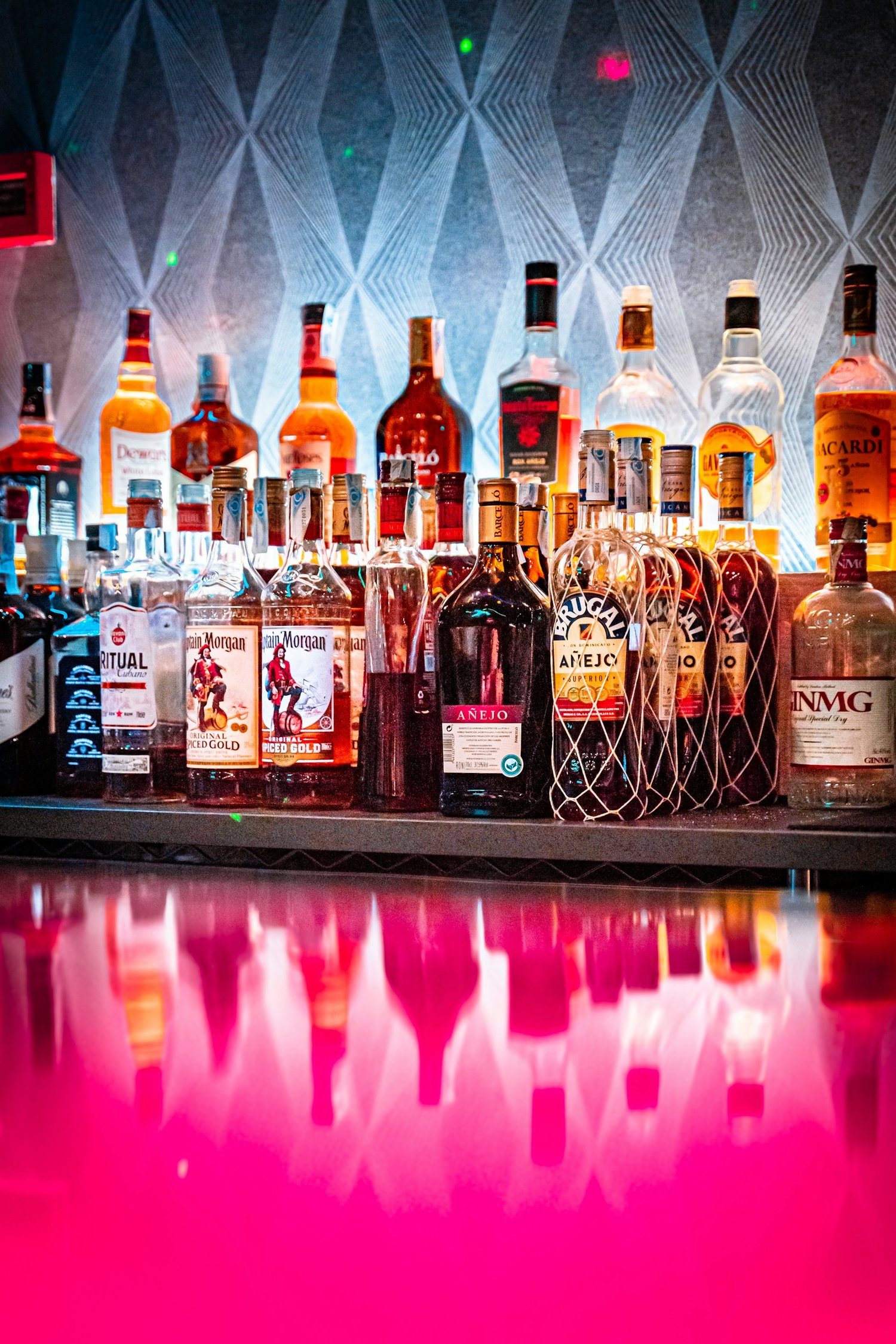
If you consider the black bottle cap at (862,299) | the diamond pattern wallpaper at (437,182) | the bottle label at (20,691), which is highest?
the diamond pattern wallpaper at (437,182)

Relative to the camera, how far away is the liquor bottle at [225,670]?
1.41 metres

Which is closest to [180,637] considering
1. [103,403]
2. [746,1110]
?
[103,403]

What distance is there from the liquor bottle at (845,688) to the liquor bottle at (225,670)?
0.53 metres

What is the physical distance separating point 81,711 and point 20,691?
3.0 inches

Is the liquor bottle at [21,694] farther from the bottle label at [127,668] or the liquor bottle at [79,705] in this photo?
the bottle label at [127,668]

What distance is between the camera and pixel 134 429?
182 cm

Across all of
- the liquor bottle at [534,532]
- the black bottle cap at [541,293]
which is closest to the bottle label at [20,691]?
the liquor bottle at [534,532]

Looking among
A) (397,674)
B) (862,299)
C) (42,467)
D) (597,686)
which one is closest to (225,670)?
(397,674)

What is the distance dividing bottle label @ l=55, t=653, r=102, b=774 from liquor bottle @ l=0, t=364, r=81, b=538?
347mm

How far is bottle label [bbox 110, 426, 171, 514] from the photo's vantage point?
1771mm

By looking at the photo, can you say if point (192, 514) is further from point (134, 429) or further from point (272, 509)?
point (134, 429)

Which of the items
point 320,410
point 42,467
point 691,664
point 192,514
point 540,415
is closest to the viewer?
point 691,664

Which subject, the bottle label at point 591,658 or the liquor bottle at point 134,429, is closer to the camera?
the bottle label at point 591,658

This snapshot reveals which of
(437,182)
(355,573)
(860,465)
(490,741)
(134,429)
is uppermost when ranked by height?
(437,182)
